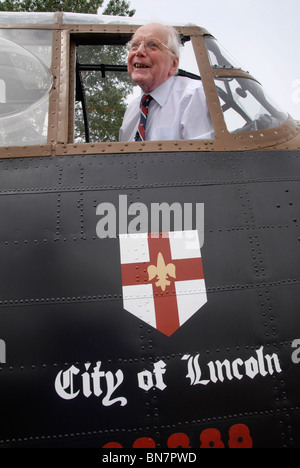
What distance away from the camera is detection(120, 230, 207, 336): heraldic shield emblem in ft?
6.91

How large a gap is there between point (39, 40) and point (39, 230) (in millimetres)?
1706

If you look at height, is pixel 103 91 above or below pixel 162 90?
above

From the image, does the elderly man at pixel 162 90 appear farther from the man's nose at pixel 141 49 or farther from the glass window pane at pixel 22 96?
the glass window pane at pixel 22 96

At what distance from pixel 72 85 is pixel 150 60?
31.0 inches

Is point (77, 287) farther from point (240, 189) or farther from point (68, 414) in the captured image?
point (240, 189)

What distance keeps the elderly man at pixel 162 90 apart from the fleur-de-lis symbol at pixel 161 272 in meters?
1.11

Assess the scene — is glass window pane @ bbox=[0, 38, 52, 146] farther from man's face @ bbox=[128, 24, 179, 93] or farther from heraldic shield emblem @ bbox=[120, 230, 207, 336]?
heraldic shield emblem @ bbox=[120, 230, 207, 336]

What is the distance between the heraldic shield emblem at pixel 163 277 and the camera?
2.11 m

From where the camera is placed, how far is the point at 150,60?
10.2 ft

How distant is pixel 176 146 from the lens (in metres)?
2.54

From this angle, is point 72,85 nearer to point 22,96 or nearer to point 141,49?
point 22,96

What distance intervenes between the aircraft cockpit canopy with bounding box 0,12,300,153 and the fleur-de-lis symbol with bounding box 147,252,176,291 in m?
0.85
